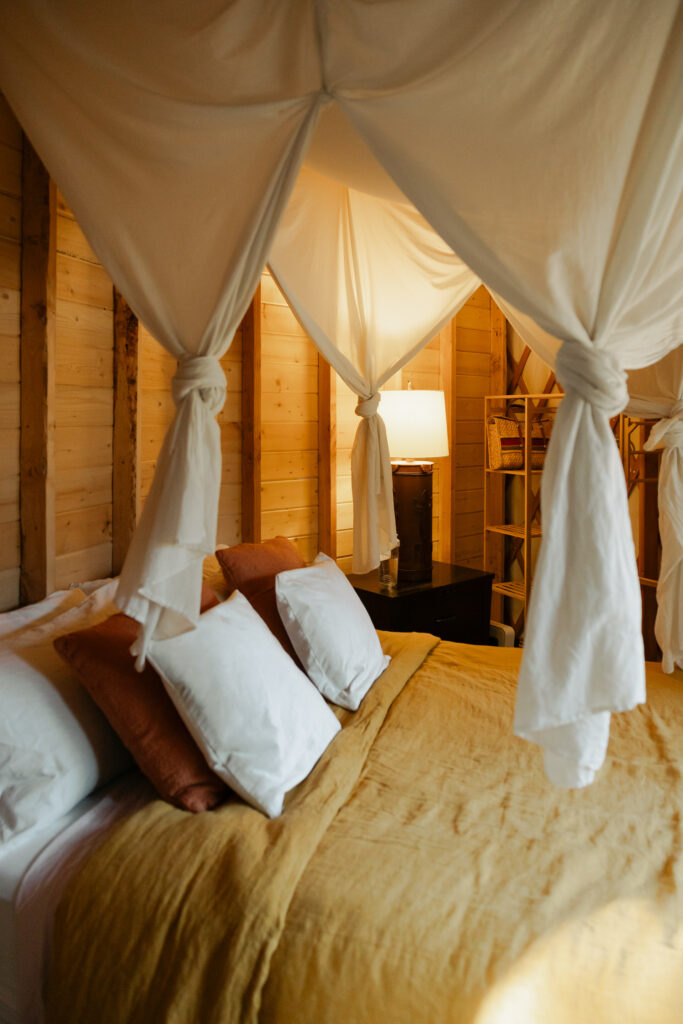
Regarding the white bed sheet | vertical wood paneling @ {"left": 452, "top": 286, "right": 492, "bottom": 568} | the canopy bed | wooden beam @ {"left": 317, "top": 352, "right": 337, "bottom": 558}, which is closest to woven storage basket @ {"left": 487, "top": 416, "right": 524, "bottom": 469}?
vertical wood paneling @ {"left": 452, "top": 286, "right": 492, "bottom": 568}

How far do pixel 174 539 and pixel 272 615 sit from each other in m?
0.81

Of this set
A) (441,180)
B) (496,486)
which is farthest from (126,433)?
(496,486)

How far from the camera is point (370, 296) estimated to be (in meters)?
2.76

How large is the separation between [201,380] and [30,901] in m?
1.01

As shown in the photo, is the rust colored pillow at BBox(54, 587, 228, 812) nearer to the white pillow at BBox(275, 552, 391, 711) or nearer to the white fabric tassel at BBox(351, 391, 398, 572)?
the white pillow at BBox(275, 552, 391, 711)

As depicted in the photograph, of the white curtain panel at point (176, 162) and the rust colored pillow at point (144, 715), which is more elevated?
the white curtain panel at point (176, 162)

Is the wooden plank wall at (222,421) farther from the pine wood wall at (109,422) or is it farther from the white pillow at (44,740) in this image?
the white pillow at (44,740)

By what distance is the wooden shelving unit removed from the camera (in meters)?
3.95

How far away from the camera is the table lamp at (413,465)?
3398mm

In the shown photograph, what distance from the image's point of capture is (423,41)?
1417 mm

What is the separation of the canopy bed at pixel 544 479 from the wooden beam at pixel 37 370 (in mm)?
310

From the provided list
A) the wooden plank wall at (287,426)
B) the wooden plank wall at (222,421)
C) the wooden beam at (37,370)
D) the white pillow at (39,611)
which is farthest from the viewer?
the wooden plank wall at (287,426)

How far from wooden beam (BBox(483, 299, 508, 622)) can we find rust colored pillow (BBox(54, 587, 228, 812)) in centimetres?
284

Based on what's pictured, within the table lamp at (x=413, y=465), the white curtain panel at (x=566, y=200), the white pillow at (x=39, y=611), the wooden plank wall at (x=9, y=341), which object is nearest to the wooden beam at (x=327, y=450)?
the table lamp at (x=413, y=465)
